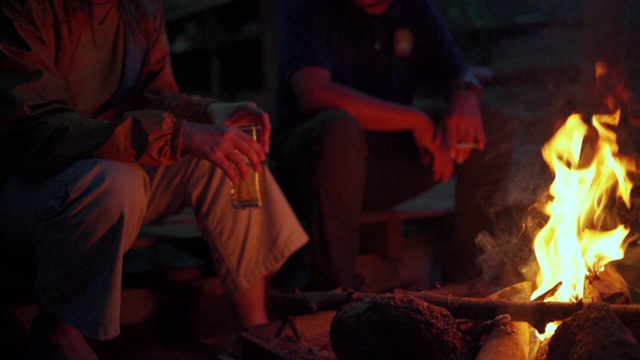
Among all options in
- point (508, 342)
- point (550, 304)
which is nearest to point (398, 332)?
point (508, 342)

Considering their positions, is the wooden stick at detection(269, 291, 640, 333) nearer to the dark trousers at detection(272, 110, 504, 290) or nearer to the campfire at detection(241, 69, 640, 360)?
the campfire at detection(241, 69, 640, 360)

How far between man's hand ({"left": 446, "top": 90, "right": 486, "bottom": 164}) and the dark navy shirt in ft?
0.88

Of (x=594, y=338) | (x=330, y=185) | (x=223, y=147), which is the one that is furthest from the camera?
(x=330, y=185)

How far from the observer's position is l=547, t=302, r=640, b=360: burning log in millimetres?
1320

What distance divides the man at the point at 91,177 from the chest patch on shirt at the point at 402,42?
103 cm

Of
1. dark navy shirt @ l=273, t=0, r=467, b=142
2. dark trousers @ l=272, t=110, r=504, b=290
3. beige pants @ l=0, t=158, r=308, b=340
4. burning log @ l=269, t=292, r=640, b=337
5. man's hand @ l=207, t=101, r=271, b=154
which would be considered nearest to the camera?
burning log @ l=269, t=292, r=640, b=337

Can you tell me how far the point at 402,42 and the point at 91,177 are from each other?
1.75m

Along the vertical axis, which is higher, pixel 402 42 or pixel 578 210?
Result: pixel 402 42

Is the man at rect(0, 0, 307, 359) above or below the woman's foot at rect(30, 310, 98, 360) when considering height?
above

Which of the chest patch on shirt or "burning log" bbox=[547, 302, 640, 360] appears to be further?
the chest patch on shirt

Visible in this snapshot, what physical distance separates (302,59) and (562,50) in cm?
306

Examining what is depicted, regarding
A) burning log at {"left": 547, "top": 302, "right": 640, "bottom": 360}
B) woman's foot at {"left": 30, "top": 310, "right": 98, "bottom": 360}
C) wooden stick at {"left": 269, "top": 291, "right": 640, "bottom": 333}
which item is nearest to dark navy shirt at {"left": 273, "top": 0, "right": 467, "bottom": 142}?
wooden stick at {"left": 269, "top": 291, "right": 640, "bottom": 333}

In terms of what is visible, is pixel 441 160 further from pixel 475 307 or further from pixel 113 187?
pixel 113 187

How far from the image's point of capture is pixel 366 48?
2.95 meters
